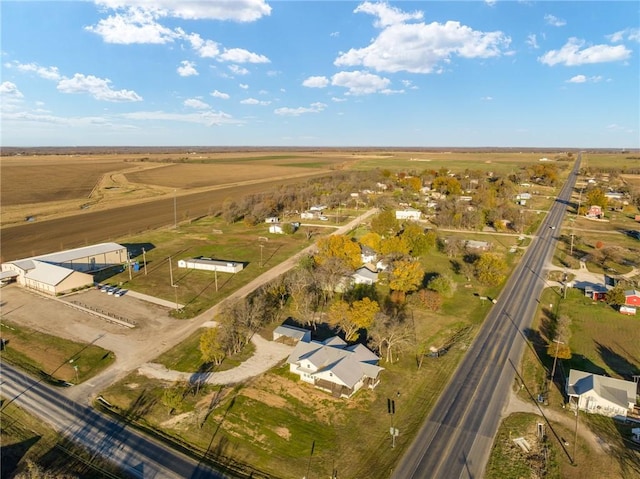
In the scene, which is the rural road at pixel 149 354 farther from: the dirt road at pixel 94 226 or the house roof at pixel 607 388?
the dirt road at pixel 94 226

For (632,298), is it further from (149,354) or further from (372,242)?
(149,354)

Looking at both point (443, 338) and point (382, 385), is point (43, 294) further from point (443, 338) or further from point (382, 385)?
point (443, 338)

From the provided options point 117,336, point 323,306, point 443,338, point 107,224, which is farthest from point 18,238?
point 443,338

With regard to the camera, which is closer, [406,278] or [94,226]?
[406,278]

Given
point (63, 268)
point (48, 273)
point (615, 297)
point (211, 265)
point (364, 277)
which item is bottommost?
point (211, 265)

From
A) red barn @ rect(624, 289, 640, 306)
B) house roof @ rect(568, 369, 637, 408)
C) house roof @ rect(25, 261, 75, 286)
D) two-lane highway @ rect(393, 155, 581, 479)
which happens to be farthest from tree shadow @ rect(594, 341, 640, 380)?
house roof @ rect(25, 261, 75, 286)

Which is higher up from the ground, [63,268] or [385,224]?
[385,224]

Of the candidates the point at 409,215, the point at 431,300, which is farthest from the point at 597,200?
the point at 431,300
